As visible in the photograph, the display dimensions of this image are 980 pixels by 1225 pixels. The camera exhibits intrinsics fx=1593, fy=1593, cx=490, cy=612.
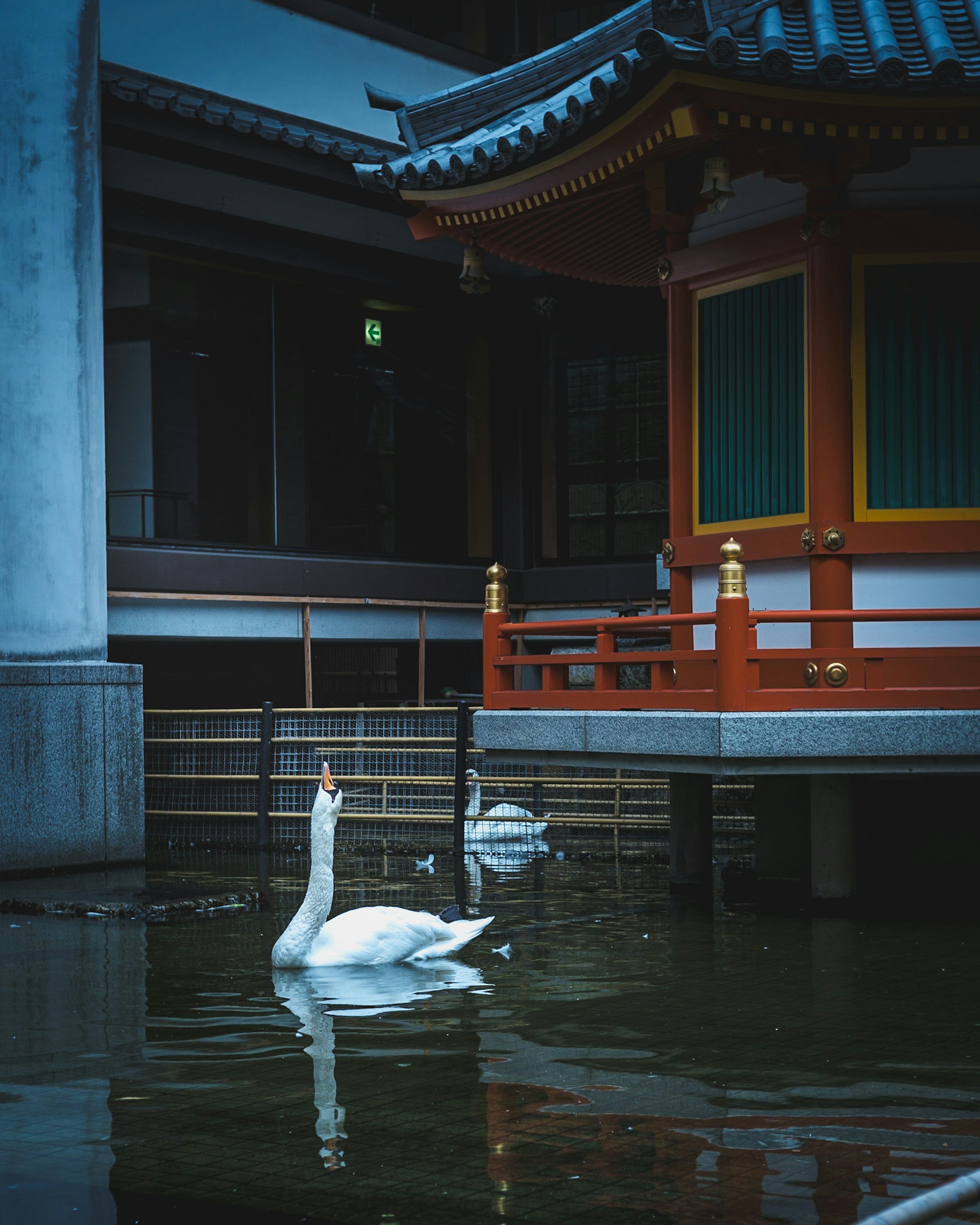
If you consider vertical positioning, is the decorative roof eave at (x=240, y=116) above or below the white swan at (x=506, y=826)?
above

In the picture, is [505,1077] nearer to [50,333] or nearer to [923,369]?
[923,369]

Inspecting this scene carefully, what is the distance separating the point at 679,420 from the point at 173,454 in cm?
872

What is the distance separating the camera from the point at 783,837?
42.3ft

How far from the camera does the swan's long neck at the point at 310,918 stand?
968cm

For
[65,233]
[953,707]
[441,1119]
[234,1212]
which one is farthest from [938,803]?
[65,233]

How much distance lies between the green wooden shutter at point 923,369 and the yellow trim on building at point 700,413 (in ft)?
1.43

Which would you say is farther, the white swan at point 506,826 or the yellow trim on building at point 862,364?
the white swan at point 506,826

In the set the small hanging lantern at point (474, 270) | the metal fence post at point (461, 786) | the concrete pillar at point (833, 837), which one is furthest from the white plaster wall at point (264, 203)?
the concrete pillar at point (833, 837)

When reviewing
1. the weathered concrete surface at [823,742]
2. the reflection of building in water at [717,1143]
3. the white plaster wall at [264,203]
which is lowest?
the reflection of building in water at [717,1143]

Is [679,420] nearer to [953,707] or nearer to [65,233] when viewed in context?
[953,707]

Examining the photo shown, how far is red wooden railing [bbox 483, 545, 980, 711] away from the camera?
34.9 feet

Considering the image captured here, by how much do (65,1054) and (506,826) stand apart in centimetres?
909

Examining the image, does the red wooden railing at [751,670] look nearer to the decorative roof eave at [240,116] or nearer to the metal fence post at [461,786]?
the metal fence post at [461,786]

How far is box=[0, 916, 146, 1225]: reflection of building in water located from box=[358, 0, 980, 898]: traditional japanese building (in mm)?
3522
